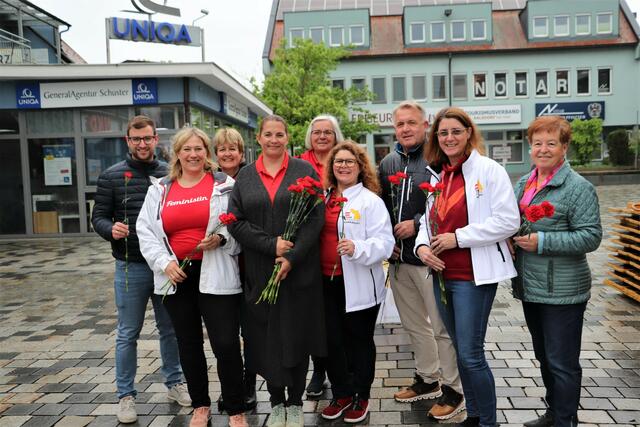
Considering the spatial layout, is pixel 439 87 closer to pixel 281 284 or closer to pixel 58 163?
pixel 58 163

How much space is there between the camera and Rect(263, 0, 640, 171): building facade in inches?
1479

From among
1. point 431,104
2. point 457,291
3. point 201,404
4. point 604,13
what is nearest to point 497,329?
point 457,291

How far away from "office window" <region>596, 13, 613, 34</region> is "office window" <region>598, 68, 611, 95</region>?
2409mm

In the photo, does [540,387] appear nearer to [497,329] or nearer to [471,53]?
[497,329]

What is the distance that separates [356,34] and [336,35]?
1298 millimetres

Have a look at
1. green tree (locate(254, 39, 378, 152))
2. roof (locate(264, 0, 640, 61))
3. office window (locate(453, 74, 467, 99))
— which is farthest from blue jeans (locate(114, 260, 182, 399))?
office window (locate(453, 74, 467, 99))

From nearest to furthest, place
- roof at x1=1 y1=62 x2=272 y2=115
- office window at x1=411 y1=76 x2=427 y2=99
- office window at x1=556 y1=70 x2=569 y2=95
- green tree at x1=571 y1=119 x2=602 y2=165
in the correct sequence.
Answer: roof at x1=1 y1=62 x2=272 y2=115
green tree at x1=571 y1=119 x2=602 y2=165
office window at x1=556 y1=70 x2=569 y2=95
office window at x1=411 y1=76 x2=427 y2=99

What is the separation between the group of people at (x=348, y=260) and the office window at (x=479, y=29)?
36.7 m

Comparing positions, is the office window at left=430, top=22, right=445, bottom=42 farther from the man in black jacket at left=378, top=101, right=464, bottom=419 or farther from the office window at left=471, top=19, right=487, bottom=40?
the man in black jacket at left=378, top=101, right=464, bottom=419

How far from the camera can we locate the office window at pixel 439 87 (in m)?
38.4

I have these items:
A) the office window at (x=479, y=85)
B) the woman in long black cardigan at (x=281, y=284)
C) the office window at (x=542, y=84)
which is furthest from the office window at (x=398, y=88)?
the woman in long black cardigan at (x=281, y=284)

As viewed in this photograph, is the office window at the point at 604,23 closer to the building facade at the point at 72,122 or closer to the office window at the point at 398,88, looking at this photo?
the office window at the point at 398,88

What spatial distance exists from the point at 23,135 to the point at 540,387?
14118mm

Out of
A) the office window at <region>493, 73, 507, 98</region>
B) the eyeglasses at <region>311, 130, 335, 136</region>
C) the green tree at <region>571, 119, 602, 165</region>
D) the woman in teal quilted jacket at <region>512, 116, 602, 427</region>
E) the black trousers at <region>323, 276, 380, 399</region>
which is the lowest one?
the black trousers at <region>323, 276, 380, 399</region>
